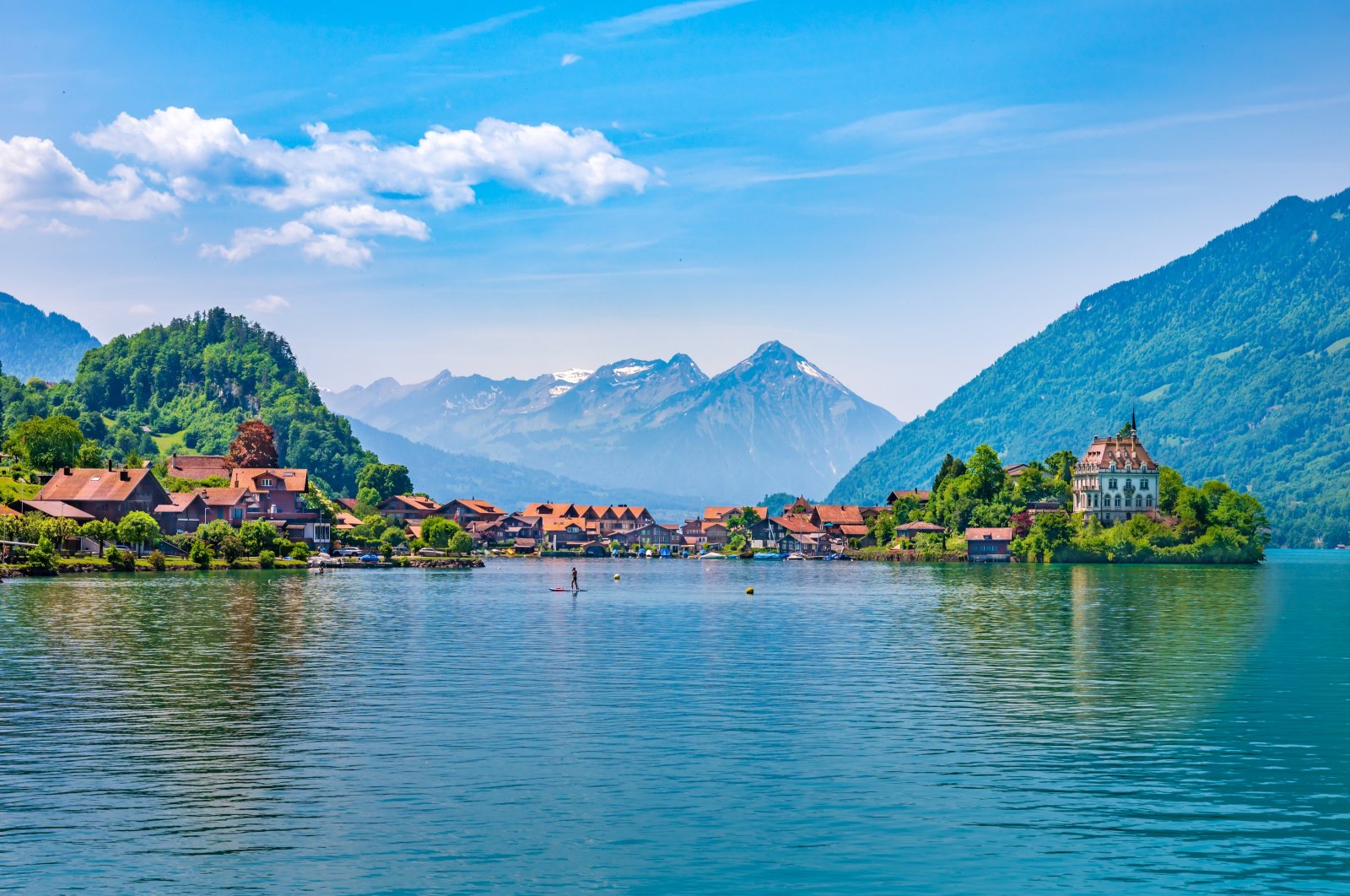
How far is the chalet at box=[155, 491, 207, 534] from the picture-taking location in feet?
586

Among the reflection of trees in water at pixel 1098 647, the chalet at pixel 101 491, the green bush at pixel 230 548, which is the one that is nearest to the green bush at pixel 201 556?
the green bush at pixel 230 548

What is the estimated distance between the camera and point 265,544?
17488 centimetres

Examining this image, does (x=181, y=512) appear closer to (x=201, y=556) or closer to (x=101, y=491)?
(x=101, y=491)

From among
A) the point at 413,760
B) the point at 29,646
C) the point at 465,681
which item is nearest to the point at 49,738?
the point at 413,760

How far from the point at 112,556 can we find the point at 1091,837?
13877 centimetres

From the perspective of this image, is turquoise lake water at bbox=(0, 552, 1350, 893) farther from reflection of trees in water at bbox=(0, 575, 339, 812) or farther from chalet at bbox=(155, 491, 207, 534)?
chalet at bbox=(155, 491, 207, 534)

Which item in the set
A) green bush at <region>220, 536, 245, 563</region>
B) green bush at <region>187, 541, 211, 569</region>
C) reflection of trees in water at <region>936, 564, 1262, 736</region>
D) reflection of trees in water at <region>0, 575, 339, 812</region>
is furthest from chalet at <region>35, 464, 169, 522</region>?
reflection of trees in water at <region>936, 564, 1262, 736</region>

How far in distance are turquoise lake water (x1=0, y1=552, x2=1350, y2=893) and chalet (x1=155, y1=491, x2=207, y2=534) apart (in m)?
106

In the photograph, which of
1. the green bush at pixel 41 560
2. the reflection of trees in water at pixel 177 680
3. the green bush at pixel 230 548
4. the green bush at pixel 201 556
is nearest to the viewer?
the reflection of trees in water at pixel 177 680

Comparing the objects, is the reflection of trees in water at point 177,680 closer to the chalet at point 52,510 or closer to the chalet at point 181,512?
the chalet at point 52,510

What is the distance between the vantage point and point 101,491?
165250 millimetres

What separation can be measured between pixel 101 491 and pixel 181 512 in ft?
61.1

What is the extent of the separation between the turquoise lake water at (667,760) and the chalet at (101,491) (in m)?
94.1

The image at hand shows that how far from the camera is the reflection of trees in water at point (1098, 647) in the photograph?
47.8m
